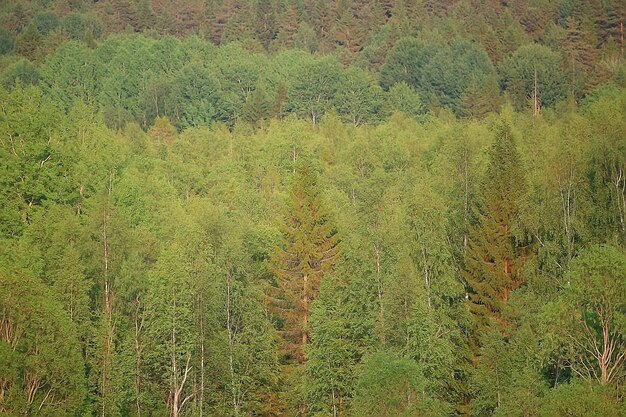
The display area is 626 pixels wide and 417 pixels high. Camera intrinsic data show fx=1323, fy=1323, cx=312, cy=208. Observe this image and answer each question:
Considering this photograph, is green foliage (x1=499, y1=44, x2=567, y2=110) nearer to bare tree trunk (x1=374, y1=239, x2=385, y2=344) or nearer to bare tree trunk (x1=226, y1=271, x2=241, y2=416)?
bare tree trunk (x1=374, y1=239, x2=385, y2=344)

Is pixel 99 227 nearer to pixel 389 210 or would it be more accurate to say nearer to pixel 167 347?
pixel 167 347

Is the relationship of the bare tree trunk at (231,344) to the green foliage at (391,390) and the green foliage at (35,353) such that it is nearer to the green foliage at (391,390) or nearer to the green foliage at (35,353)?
the green foliage at (35,353)

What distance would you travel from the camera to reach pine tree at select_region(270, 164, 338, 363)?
6806 cm

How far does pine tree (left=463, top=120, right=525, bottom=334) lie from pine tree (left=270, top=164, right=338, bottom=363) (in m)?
7.40

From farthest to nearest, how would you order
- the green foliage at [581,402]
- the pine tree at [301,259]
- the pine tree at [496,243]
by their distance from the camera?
the pine tree at [301,259] < the pine tree at [496,243] < the green foliage at [581,402]

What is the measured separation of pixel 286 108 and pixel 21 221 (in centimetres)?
8088

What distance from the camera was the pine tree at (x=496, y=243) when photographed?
66000 mm

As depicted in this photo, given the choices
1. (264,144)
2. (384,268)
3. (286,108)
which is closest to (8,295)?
(384,268)

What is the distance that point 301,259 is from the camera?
226ft

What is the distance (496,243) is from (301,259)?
10.1 m

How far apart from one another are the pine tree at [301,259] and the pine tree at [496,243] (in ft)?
24.3

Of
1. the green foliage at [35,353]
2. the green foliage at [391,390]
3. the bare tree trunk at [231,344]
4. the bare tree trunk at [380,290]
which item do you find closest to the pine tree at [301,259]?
the bare tree trunk at [380,290]

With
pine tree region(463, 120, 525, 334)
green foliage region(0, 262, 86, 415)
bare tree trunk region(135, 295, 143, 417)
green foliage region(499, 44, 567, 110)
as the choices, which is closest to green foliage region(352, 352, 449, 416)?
pine tree region(463, 120, 525, 334)

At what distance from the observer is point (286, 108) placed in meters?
151
